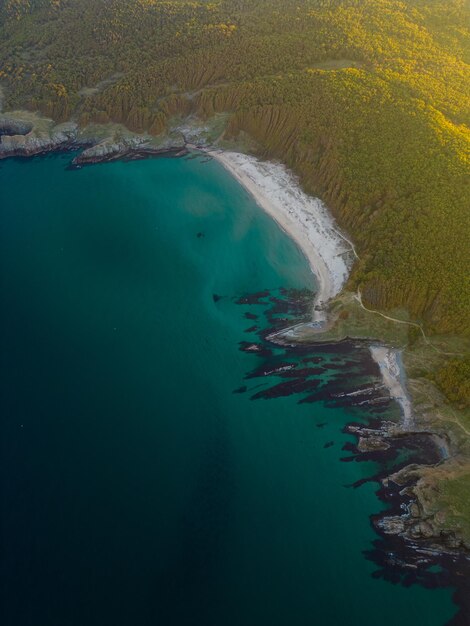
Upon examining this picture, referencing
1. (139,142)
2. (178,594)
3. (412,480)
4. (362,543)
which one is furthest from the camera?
(139,142)

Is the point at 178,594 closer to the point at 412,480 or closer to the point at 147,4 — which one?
the point at 412,480

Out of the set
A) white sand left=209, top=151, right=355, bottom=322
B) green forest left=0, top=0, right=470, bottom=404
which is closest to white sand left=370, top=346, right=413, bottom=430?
green forest left=0, top=0, right=470, bottom=404

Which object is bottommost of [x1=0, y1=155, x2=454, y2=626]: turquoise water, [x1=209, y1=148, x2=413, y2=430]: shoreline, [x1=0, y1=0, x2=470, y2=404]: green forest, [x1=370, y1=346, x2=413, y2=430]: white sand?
[x1=0, y1=155, x2=454, y2=626]: turquoise water

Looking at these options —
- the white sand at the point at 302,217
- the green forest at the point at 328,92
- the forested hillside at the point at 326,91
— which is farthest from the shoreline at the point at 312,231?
the forested hillside at the point at 326,91

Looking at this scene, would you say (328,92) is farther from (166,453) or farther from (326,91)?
(166,453)

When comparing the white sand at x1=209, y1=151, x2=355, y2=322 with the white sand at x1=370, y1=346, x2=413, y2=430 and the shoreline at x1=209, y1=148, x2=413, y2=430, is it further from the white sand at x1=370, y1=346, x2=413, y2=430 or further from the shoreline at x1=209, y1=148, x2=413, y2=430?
the white sand at x1=370, y1=346, x2=413, y2=430

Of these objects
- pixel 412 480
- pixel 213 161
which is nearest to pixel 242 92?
pixel 213 161
